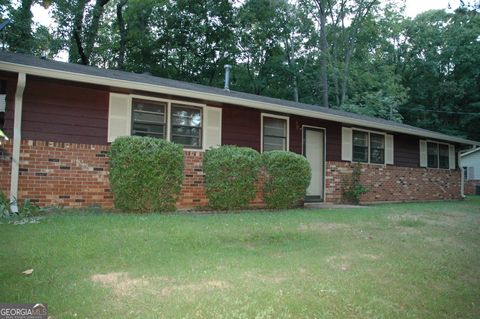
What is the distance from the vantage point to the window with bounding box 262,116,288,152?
10.6m

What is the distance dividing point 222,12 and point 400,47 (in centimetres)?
1670

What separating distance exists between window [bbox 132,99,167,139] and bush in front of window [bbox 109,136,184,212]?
1022 millimetres

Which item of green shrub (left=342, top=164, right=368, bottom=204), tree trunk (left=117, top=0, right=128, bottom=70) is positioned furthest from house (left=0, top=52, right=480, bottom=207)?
tree trunk (left=117, top=0, right=128, bottom=70)

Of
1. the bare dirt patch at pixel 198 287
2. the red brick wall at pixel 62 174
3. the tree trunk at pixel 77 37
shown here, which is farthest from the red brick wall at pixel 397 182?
the tree trunk at pixel 77 37

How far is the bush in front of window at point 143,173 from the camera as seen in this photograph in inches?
288

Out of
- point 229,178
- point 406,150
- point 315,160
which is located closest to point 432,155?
point 406,150

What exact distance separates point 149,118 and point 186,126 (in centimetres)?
90

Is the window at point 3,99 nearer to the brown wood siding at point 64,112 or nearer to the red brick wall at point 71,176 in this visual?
the brown wood siding at point 64,112

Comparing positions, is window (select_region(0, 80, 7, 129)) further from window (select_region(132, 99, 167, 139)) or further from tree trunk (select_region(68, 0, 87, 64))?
tree trunk (select_region(68, 0, 87, 64))

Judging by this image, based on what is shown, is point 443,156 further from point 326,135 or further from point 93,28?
point 93,28

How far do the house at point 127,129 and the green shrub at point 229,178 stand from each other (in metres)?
0.70

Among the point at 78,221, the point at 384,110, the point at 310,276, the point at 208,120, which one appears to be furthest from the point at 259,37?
the point at 310,276

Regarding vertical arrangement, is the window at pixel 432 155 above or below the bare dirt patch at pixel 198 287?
above

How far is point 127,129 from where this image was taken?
8297 millimetres
